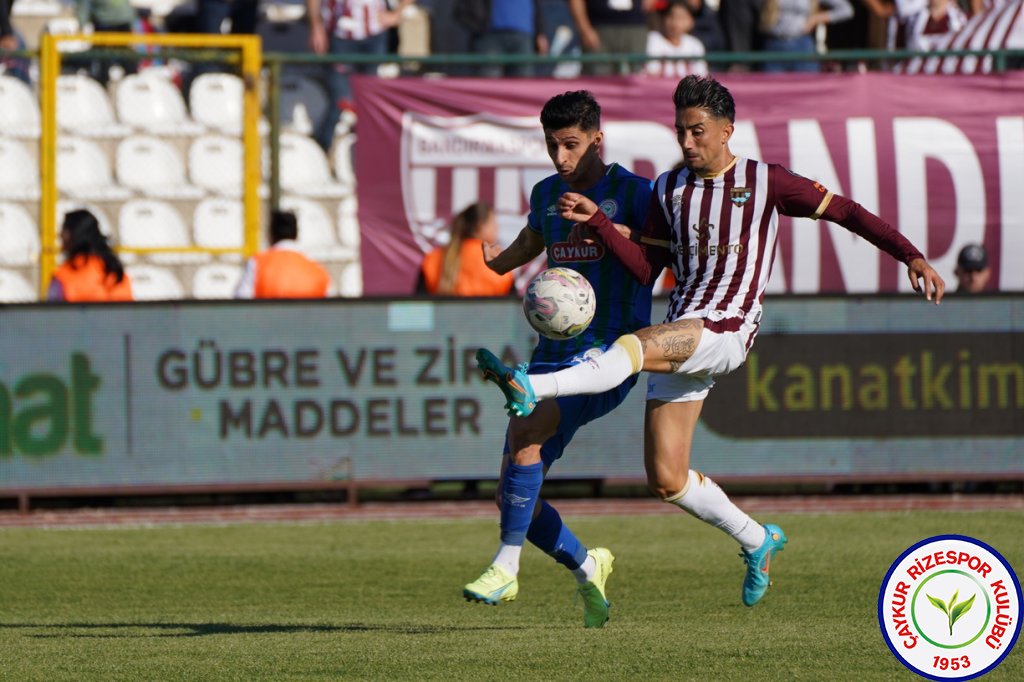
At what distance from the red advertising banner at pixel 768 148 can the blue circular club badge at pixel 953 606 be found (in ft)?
29.3

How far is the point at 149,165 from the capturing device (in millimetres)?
16109

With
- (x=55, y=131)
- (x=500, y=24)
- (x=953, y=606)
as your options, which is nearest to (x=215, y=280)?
(x=55, y=131)

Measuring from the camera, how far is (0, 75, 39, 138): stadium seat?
15703mm

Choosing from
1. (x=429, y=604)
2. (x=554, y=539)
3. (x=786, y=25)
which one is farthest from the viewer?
(x=786, y=25)

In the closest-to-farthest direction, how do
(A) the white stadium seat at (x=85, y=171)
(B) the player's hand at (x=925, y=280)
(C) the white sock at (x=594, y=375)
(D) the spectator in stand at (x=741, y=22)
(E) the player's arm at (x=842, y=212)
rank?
1. (C) the white sock at (x=594, y=375)
2. (B) the player's hand at (x=925, y=280)
3. (E) the player's arm at (x=842, y=212)
4. (A) the white stadium seat at (x=85, y=171)
5. (D) the spectator in stand at (x=741, y=22)

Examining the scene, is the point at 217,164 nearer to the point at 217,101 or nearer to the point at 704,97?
the point at 217,101

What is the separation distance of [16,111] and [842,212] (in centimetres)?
1025

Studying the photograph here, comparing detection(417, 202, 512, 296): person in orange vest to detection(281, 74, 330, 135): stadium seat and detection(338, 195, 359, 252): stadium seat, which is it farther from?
detection(281, 74, 330, 135): stadium seat

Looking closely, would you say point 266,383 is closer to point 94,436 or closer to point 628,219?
point 94,436

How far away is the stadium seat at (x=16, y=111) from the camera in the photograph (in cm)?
1570

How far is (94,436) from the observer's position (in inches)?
484

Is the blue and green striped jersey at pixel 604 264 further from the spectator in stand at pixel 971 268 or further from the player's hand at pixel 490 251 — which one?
the spectator in stand at pixel 971 268

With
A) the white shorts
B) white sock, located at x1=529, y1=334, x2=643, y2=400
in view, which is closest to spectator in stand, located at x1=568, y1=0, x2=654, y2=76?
the white shorts

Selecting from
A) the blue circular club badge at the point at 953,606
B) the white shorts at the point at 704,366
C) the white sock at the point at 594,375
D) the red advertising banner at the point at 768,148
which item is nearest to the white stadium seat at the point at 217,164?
the red advertising banner at the point at 768,148
